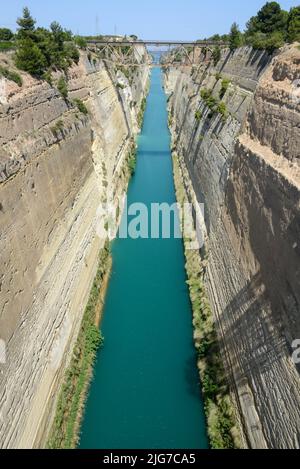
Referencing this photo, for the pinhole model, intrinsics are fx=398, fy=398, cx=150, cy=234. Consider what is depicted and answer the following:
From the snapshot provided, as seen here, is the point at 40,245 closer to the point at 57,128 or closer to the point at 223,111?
the point at 57,128

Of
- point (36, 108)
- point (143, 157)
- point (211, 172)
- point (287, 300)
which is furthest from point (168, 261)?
point (143, 157)

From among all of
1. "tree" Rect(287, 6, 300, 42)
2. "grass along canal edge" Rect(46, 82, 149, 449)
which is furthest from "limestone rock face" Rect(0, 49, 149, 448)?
"tree" Rect(287, 6, 300, 42)

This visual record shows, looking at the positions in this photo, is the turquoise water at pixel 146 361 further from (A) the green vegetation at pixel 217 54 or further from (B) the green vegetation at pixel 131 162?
(A) the green vegetation at pixel 217 54

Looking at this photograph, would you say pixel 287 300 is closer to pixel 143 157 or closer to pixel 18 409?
pixel 18 409

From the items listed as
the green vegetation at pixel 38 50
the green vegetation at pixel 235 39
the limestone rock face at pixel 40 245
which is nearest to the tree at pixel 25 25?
the green vegetation at pixel 38 50

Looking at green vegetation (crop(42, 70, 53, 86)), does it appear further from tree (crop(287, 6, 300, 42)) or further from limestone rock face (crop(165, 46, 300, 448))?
tree (crop(287, 6, 300, 42))
